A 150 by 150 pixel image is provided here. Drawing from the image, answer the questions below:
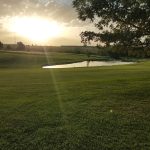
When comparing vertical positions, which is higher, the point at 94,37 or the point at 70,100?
the point at 94,37

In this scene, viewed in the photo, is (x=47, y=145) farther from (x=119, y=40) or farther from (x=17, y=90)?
(x=17, y=90)

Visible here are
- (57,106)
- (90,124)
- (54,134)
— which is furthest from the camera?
(57,106)

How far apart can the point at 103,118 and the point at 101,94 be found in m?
8.66

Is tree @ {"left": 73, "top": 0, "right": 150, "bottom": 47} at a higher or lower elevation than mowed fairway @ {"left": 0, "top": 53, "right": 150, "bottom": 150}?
higher

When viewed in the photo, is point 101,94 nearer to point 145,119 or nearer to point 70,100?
point 70,100

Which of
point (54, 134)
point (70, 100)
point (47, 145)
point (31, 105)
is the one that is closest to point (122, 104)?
point (70, 100)

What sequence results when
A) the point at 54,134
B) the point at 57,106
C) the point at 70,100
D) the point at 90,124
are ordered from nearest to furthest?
1. the point at 54,134
2. the point at 90,124
3. the point at 57,106
4. the point at 70,100

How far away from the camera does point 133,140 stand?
13.4 m

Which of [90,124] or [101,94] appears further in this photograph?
[101,94]

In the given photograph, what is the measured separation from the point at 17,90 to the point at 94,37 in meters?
8.50

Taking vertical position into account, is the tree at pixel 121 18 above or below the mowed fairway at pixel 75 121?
above

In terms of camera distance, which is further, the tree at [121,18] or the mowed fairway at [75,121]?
the tree at [121,18]

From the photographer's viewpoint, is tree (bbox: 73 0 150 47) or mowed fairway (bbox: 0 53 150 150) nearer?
mowed fairway (bbox: 0 53 150 150)

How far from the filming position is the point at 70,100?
23500 millimetres
